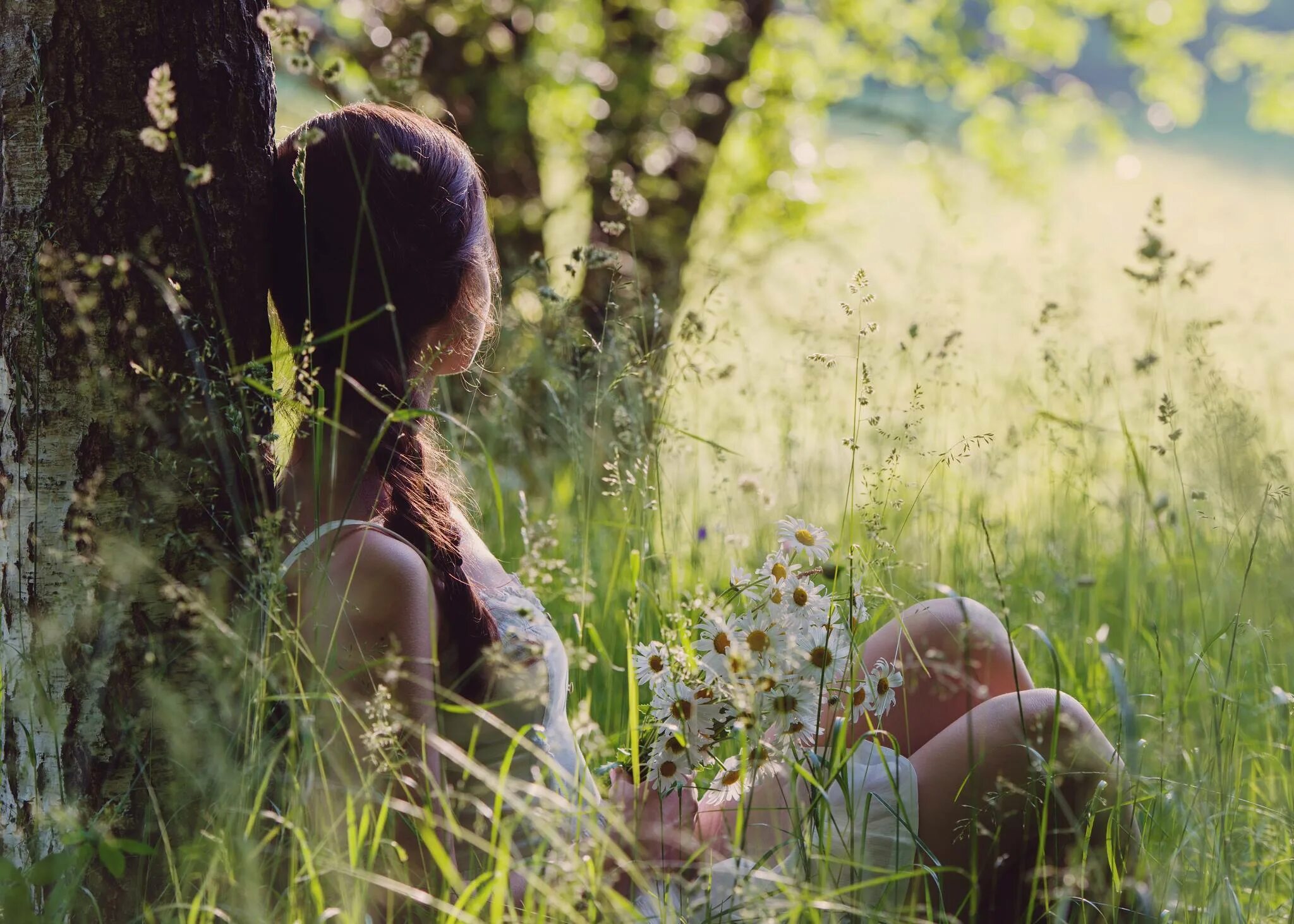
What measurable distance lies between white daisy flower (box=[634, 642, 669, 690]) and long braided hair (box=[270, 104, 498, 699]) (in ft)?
0.84

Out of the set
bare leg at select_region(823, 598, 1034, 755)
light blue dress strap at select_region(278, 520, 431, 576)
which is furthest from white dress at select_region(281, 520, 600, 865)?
bare leg at select_region(823, 598, 1034, 755)

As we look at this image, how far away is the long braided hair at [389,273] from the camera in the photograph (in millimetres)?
1696

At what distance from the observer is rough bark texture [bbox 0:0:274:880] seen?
5.05 feet

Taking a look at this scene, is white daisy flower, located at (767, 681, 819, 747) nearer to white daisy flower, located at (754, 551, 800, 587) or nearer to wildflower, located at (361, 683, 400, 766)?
white daisy flower, located at (754, 551, 800, 587)

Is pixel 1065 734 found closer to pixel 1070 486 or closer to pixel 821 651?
pixel 821 651

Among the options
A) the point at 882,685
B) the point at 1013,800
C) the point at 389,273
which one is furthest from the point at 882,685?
the point at 389,273

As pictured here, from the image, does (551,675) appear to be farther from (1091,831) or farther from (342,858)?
(1091,831)

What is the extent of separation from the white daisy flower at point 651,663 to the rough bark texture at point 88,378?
0.62 m

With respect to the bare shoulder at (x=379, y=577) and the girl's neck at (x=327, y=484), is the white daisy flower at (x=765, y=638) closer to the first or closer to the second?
the bare shoulder at (x=379, y=577)

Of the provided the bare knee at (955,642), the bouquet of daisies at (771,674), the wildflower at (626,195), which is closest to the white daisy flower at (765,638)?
the bouquet of daisies at (771,674)

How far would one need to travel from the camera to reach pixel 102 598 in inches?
61.9

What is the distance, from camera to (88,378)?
1.56 metres

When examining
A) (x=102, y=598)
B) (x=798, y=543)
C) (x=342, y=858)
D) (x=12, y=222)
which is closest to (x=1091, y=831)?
(x=798, y=543)

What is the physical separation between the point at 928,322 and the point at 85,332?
218 centimetres
